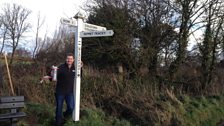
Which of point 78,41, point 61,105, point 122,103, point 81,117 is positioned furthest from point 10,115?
point 122,103

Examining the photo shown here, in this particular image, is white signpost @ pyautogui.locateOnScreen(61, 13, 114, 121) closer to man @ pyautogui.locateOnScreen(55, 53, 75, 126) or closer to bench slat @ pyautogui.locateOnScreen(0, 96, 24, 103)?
man @ pyautogui.locateOnScreen(55, 53, 75, 126)

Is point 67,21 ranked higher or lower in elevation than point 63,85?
higher

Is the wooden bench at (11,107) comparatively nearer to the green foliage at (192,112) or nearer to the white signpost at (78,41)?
the white signpost at (78,41)

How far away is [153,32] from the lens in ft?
56.9

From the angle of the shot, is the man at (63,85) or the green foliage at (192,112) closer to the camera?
the man at (63,85)

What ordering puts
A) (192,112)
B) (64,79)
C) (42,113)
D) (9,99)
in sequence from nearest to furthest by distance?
1. (9,99)
2. (64,79)
3. (42,113)
4. (192,112)

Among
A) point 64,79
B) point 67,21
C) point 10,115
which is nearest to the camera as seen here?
point 10,115

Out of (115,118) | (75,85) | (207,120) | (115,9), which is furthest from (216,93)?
(75,85)

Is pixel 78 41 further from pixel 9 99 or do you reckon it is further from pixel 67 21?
pixel 9 99

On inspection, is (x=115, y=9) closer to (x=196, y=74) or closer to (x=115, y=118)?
(x=196, y=74)

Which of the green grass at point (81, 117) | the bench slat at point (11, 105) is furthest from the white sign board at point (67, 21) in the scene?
the green grass at point (81, 117)

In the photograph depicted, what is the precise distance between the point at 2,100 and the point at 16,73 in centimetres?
563

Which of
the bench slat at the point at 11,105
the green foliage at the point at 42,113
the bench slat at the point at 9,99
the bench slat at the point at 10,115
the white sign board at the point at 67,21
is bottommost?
the green foliage at the point at 42,113

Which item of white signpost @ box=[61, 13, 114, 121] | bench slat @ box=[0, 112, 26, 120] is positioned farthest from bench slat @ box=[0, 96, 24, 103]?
white signpost @ box=[61, 13, 114, 121]
